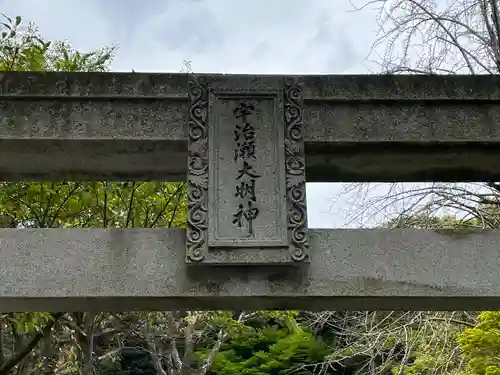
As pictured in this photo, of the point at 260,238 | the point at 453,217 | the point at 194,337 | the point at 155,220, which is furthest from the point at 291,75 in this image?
the point at 194,337

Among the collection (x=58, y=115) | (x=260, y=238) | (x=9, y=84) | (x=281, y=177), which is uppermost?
(x=9, y=84)

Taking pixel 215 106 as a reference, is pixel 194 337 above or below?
below

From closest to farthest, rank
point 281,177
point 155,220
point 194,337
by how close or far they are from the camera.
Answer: point 281,177, point 155,220, point 194,337

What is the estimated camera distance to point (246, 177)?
266 centimetres

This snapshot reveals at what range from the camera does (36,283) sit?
2.47 m

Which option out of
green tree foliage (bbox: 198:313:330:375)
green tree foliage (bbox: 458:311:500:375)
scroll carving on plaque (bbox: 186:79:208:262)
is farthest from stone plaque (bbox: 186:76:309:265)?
green tree foliage (bbox: 198:313:330:375)

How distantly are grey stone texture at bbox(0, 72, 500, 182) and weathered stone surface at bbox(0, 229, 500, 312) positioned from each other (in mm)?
465

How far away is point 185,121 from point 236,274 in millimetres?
790

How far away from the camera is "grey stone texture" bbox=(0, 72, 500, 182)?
2783mm

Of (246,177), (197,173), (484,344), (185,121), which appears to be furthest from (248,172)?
(484,344)

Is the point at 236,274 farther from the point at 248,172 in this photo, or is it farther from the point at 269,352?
the point at 269,352

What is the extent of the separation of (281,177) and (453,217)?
9.82 ft

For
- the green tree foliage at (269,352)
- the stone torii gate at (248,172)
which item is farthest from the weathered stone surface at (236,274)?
the green tree foliage at (269,352)

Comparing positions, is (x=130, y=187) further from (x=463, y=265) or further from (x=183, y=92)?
(x=463, y=265)
